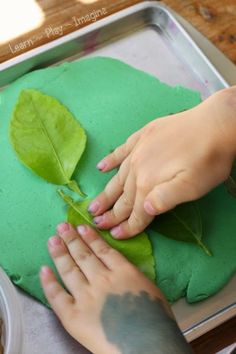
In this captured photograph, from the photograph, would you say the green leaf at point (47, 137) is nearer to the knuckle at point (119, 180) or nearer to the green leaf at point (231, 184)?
the knuckle at point (119, 180)

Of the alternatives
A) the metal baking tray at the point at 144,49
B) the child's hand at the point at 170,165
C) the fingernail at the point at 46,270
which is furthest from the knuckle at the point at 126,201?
the metal baking tray at the point at 144,49

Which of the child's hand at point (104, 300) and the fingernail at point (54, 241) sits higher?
the fingernail at point (54, 241)

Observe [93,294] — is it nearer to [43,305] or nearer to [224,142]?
[43,305]

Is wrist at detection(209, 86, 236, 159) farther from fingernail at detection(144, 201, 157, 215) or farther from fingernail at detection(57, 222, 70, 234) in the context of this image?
fingernail at detection(57, 222, 70, 234)

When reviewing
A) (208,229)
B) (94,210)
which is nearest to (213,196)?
(208,229)

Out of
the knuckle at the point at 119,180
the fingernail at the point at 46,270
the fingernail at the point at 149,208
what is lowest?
the fingernail at the point at 46,270

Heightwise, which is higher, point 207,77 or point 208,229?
point 207,77

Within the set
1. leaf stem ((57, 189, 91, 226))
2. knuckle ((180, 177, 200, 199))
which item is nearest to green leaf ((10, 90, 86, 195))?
leaf stem ((57, 189, 91, 226))
